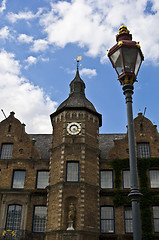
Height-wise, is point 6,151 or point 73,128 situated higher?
point 73,128

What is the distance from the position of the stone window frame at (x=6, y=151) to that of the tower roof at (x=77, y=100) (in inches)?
218

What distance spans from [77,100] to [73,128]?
13.2ft

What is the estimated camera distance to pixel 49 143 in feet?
107

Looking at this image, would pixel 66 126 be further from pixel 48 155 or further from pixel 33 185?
pixel 33 185

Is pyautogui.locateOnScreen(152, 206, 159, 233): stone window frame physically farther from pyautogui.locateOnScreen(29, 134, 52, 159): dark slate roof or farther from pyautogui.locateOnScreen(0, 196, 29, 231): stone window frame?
pyautogui.locateOnScreen(29, 134, 52, 159): dark slate roof

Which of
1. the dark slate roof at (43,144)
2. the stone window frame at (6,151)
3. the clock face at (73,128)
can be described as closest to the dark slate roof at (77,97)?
the clock face at (73,128)

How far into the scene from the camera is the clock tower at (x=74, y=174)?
23094 mm

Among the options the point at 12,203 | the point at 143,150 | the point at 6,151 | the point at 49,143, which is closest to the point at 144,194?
the point at 143,150

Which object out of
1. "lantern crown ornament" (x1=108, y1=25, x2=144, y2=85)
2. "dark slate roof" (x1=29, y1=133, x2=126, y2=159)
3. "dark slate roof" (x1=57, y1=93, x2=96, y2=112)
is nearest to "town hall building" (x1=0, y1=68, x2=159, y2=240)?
"dark slate roof" (x1=57, y1=93, x2=96, y2=112)

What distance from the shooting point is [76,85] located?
33469 mm

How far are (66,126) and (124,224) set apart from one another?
10448 millimetres

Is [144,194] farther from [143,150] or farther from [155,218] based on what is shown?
[143,150]

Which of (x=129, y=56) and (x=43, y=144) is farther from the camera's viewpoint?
(x=43, y=144)

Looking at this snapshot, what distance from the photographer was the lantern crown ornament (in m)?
8.51
